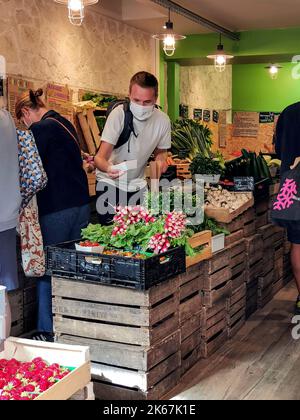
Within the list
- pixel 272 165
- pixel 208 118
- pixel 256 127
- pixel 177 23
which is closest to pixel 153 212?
pixel 272 165

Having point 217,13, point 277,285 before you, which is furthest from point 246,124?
point 277,285

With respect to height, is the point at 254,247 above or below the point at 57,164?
below

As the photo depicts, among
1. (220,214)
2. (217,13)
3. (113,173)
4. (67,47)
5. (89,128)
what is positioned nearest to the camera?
(113,173)

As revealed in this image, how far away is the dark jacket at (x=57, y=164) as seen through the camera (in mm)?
3904

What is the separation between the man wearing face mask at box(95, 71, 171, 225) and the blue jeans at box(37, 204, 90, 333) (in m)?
0.32

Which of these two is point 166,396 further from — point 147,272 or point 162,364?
point 147,272

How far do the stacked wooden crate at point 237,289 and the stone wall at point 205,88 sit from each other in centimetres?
626

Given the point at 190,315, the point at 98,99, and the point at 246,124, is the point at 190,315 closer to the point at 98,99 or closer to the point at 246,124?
the point at 98,99

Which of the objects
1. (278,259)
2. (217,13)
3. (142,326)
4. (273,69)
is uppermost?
(217,13)

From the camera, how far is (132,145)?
4320mm

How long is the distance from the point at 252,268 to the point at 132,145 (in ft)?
5.51

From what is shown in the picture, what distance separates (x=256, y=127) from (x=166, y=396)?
10.5 metres

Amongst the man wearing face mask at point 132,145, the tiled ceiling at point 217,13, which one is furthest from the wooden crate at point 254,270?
the tiled ceiling at point 217,13

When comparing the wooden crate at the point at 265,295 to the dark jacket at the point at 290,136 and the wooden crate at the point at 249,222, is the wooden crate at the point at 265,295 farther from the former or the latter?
the dark jacket at the point at 290,136
